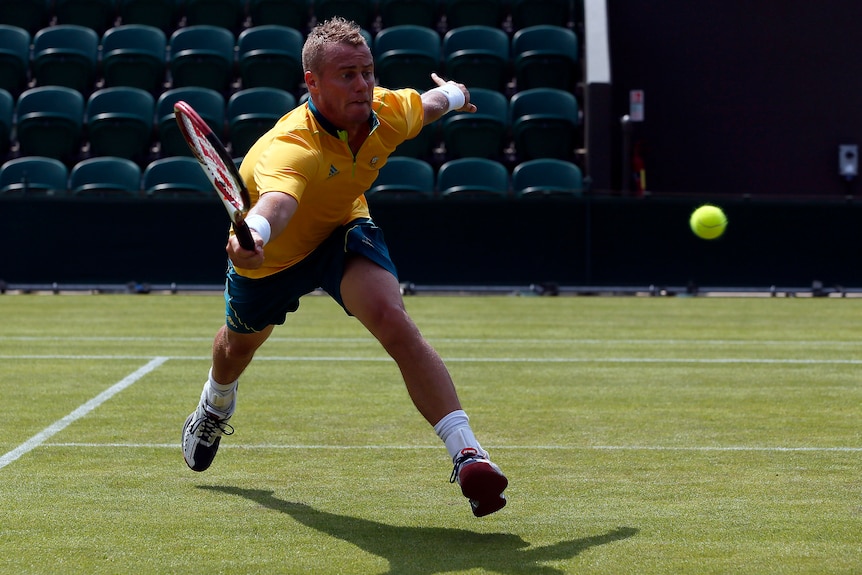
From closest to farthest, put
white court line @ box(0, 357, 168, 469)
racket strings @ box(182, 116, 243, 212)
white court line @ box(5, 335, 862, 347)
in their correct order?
racket strings @ box(182, 116, 243, 212)
white court line @ box(0, 357, 168, 469)
white court line @ box(5, 335, 862, 347)

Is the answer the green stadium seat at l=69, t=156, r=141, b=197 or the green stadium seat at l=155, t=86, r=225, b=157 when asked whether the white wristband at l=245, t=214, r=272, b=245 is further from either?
the green stadium seat at l=155, t=86, r=225, b=157

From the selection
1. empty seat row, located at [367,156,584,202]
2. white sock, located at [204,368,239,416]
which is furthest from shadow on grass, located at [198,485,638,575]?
empty seat row, located at [367,156,584,202]

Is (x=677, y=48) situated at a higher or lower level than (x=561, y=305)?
higher

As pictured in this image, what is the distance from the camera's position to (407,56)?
56.4ft

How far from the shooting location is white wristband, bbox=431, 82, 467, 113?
538 centimetres

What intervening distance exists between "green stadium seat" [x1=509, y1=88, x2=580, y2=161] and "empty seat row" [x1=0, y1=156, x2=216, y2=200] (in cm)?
434

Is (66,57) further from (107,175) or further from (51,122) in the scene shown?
(107,175)

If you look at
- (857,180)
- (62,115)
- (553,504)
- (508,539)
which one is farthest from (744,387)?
(857,180)

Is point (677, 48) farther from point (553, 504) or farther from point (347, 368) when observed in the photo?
point (553, 504)

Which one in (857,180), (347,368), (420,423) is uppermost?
(420,423)

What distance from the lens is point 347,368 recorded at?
8336mm

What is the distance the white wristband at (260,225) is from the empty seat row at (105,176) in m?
12.0

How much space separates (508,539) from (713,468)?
1448 millimetres

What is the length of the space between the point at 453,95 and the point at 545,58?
12.5 meters
